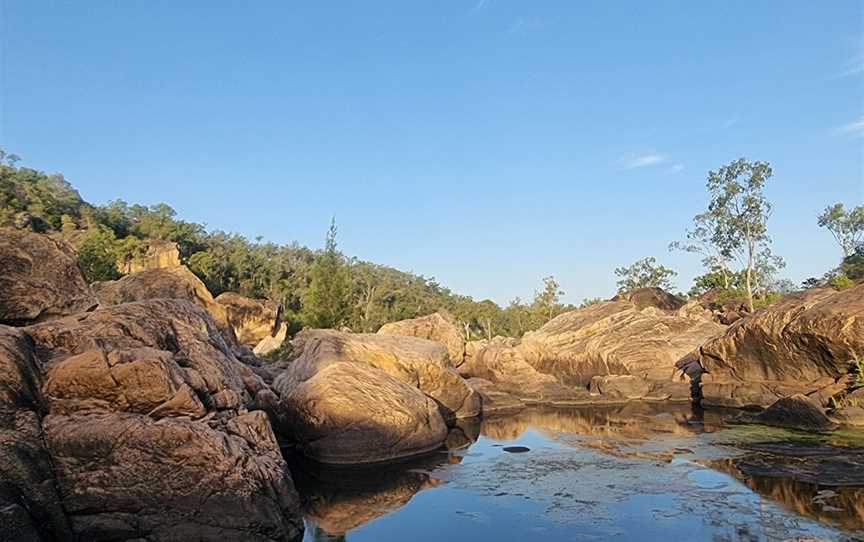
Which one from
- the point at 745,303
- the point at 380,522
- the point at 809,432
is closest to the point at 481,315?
the point at 745,303

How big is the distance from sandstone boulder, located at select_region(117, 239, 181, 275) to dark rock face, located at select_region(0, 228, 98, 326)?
39.4m

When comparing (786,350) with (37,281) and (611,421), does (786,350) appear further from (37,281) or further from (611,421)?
(37,281)

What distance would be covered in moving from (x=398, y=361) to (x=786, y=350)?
14.3 m

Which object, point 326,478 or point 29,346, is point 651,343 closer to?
point 326,478

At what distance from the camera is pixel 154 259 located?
50.9 meters

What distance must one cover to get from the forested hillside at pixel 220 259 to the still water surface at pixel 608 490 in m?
18.2

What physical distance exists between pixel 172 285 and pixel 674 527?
28651 millimetres

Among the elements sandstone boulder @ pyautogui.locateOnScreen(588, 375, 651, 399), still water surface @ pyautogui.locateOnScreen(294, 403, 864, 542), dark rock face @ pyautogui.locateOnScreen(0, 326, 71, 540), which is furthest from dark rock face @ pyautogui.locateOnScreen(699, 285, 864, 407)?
dark rock face @ pyautogui.locateOnScreen(0, 326, 71, 540)

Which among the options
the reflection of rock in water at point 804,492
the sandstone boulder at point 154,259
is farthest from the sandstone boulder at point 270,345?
the reflection of rock in water at point 804,492

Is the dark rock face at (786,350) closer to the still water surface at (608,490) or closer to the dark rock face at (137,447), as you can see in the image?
the still water surface at (608,490)

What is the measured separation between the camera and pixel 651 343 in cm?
2972

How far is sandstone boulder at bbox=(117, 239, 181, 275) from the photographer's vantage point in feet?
163

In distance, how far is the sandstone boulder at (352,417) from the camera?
1405 cm

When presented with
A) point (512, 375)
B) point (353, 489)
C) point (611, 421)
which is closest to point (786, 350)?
point (611, 421)
